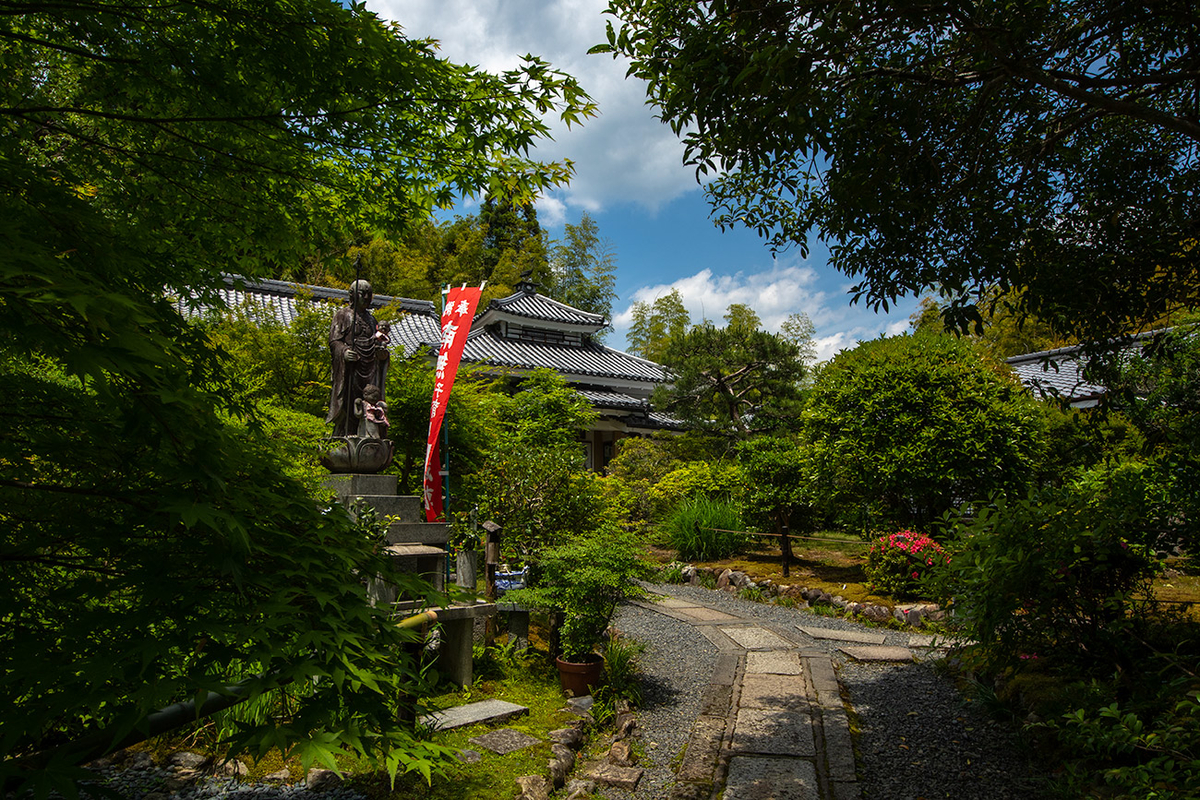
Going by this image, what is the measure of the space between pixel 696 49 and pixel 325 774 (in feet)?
15.4

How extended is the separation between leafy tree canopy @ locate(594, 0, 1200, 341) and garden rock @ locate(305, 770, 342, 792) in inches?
166

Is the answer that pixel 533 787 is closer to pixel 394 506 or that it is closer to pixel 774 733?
pixel 774 733

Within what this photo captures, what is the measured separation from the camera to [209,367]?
82.7 inches

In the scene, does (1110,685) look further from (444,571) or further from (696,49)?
(444,571)

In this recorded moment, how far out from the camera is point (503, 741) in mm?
4344

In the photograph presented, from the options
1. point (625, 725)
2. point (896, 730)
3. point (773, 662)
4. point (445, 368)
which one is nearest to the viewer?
point (896, 730)

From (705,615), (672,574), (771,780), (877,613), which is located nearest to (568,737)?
(771,780)

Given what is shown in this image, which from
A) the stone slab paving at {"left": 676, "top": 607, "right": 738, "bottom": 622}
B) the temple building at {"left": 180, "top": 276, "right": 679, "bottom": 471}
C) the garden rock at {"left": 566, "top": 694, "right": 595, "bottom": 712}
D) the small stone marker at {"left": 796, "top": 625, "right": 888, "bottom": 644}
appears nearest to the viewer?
the garden rock at {"left": 566, "top": 694, "right": 595, "bottom": 712}

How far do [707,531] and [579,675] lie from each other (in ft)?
22.1

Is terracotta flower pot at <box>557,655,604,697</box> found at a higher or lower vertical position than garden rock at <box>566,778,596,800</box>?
higher

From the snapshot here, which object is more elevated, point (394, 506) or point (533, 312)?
point (533, 312)

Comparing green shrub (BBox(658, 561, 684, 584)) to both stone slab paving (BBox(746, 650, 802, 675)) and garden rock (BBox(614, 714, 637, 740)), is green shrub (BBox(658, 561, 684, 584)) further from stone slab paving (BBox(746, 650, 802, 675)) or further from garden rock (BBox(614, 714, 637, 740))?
garden rock (BBox(614, 714, 637, 740))

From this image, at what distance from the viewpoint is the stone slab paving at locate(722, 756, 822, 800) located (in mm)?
3666

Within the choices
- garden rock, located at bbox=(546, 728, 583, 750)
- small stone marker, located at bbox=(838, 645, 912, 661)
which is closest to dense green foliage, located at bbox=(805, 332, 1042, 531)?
small stone marker, located at bbox=(838, 645, 912, 661)
